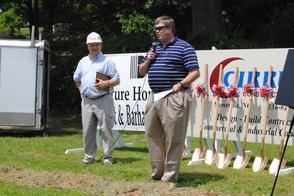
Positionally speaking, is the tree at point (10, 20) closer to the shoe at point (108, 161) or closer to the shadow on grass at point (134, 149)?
the shadow on grass at point (134, 149)

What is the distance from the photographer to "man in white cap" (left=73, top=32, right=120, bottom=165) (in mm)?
9227

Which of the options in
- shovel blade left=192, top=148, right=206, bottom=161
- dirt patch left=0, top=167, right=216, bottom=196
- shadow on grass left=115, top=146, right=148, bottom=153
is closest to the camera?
dirt patch left=0, top=167, right=216, bottom=196

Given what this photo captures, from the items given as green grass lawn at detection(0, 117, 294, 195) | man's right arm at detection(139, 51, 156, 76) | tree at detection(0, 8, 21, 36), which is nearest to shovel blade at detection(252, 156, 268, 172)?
green grass lawn at detection(0, 117, 294, 195)

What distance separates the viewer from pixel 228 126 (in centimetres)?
948

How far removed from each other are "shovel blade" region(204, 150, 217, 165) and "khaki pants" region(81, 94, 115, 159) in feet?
5.00

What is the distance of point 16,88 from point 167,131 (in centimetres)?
676

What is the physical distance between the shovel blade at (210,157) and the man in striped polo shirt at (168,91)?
1.91 metres

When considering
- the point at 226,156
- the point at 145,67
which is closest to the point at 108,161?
the point at 226,156

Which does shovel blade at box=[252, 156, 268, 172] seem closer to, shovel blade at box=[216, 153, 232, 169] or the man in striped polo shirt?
shovel blade at box=[216, 153, 232, 169]

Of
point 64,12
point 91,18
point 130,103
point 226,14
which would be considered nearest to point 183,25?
point 226,14

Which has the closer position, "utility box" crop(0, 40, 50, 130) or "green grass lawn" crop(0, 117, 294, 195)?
"green grass lawn" crop(0, 117, 294, 195)

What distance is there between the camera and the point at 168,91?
24.9 feet

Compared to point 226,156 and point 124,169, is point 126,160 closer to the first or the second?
point 124,169

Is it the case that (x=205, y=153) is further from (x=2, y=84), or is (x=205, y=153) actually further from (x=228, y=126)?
(x=2, y=84)
